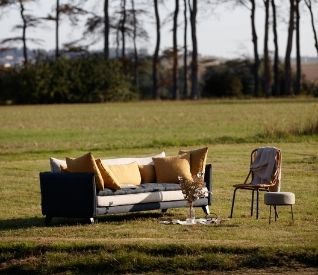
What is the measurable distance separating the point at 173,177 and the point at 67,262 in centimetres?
427

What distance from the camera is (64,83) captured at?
225 ft

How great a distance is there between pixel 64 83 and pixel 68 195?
54048 millimetres

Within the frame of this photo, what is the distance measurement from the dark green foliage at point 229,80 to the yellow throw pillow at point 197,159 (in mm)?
54909

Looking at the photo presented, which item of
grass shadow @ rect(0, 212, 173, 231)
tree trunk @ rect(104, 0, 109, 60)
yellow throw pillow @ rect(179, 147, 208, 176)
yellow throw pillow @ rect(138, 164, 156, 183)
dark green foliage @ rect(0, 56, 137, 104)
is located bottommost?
grass shadow @ rect(0, 212, 173, 231)

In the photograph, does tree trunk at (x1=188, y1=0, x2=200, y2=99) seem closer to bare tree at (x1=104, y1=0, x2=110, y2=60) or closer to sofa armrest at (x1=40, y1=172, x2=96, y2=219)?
bare tree at (x1=104, y1=0, x2=110, y2=60)

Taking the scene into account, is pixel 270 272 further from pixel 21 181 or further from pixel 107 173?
pixel 21 181

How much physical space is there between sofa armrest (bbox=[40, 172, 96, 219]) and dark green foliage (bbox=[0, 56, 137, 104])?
174ft

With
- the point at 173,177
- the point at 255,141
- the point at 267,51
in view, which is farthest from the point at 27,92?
the point at 173,177

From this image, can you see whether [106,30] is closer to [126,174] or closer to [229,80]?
[229,80]

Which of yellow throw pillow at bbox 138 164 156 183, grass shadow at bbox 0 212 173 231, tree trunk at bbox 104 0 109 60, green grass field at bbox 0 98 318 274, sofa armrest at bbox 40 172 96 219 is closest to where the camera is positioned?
green grass field at bbox 0 98 318 274

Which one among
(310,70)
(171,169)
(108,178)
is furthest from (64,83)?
(108,178)

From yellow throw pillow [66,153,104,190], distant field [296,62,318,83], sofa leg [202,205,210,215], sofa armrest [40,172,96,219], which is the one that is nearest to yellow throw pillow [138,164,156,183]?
sofa leg [202,205,210,215]

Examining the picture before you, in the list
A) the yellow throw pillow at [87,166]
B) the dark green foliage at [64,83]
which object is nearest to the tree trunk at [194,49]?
the dark green foliage at [64,83]

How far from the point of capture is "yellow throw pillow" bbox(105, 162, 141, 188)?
638 inches
